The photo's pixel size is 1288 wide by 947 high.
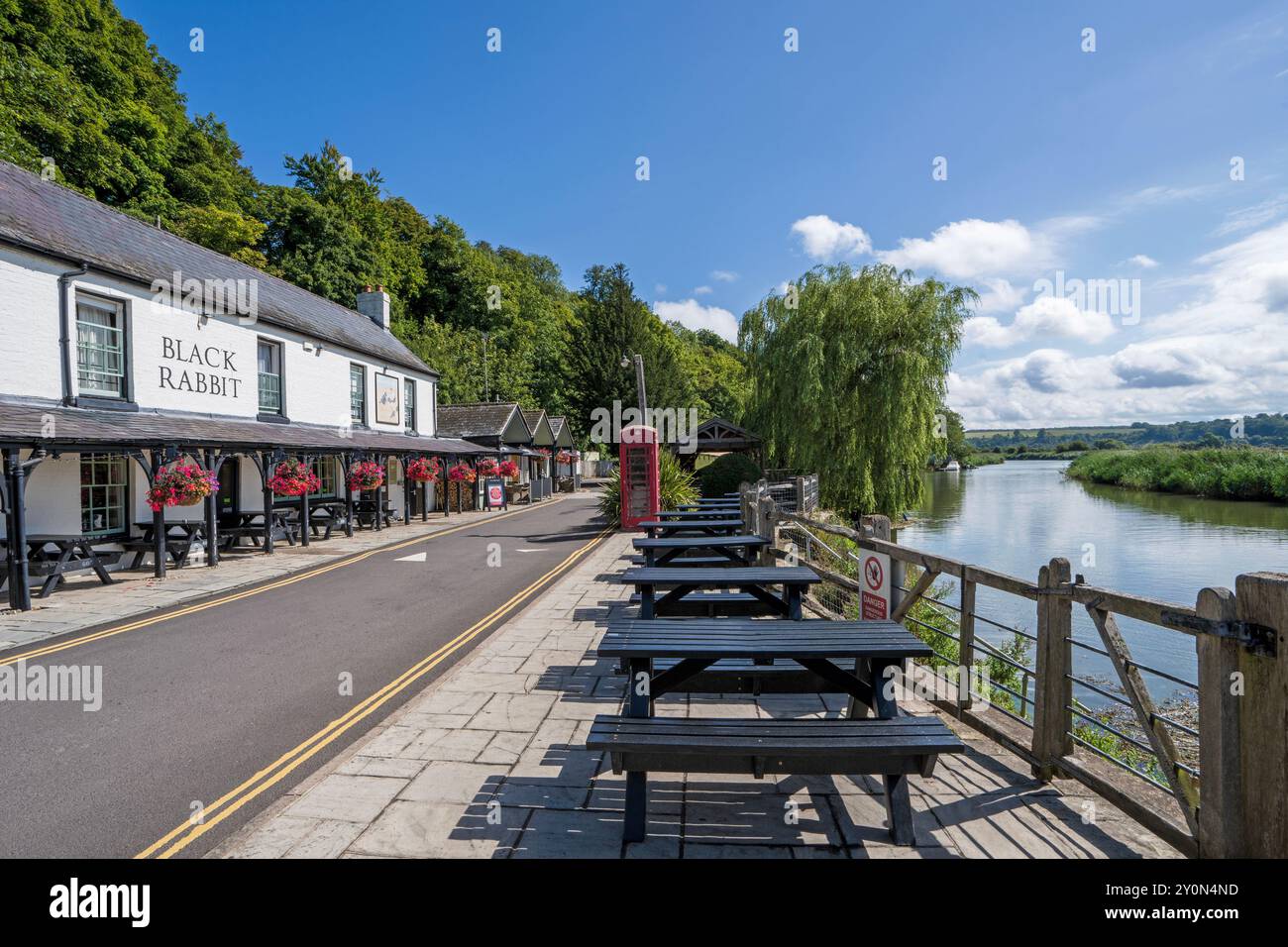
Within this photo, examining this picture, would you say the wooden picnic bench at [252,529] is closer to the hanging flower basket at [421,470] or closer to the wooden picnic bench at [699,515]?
the hanging flower basket at [421,470]

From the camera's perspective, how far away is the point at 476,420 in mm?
31406

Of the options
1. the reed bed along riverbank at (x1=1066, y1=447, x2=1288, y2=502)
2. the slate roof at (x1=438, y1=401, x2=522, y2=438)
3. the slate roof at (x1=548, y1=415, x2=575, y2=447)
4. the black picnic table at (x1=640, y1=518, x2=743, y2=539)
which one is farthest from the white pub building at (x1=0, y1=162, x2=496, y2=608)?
the reed bed along riverbank at (x1=1066, y1=447, x2=1288, y2=502)

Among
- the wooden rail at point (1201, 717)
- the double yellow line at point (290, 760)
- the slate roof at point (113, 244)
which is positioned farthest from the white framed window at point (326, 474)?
the wooden rail at point (1201, 717)

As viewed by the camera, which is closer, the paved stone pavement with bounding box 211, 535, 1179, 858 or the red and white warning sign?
the paved stone pavement with bounding box 211, 535, 1179, 858

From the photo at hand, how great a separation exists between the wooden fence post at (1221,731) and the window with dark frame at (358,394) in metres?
22.6

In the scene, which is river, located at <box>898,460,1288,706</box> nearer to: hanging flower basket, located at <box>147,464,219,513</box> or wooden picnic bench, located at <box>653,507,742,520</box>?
wooden picnic bench, located at <box>653,507,742,520</box>

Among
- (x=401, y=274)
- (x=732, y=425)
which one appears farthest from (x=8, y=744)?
(x=401, y=274)

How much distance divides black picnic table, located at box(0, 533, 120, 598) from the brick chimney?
17296 mm

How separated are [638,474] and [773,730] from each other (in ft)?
45.5

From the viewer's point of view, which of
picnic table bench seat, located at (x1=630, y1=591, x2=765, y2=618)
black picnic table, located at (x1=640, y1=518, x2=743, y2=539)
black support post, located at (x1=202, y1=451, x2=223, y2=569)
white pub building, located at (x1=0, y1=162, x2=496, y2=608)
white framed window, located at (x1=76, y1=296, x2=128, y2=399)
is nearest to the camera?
picnic table bench seat, located at (x1=630, y1=591, x2=765, y2=618)

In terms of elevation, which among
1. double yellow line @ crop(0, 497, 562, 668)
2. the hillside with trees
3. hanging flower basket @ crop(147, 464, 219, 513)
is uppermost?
the hillside with trees

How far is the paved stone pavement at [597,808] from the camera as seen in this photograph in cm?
305

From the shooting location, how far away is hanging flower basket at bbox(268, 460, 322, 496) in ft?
47.7

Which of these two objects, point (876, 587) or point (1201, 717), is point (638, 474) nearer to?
point (876, 587)
